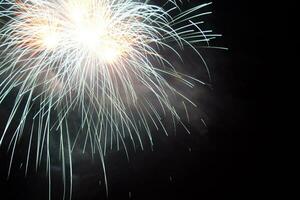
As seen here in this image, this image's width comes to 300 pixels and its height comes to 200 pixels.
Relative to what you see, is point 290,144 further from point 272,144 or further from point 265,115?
point 265,115

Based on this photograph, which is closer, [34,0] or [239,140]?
[34,0]

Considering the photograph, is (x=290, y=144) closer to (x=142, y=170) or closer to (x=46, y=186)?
(x=142, y=170)

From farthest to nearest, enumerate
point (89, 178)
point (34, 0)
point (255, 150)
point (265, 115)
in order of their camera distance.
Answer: point (255, 150)
point (265, 115)
point (89, 178)
point (34, 0)

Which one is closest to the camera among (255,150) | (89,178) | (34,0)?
(34,0)

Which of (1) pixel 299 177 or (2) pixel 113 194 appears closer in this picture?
(1) pixel 299 177

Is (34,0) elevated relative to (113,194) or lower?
elevated

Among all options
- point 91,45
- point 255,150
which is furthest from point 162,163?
point 91,45

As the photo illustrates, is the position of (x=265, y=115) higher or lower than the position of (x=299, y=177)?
higher

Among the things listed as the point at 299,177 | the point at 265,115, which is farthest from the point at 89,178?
the point at 299,177

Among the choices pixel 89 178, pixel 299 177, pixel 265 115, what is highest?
pixel 265 115
